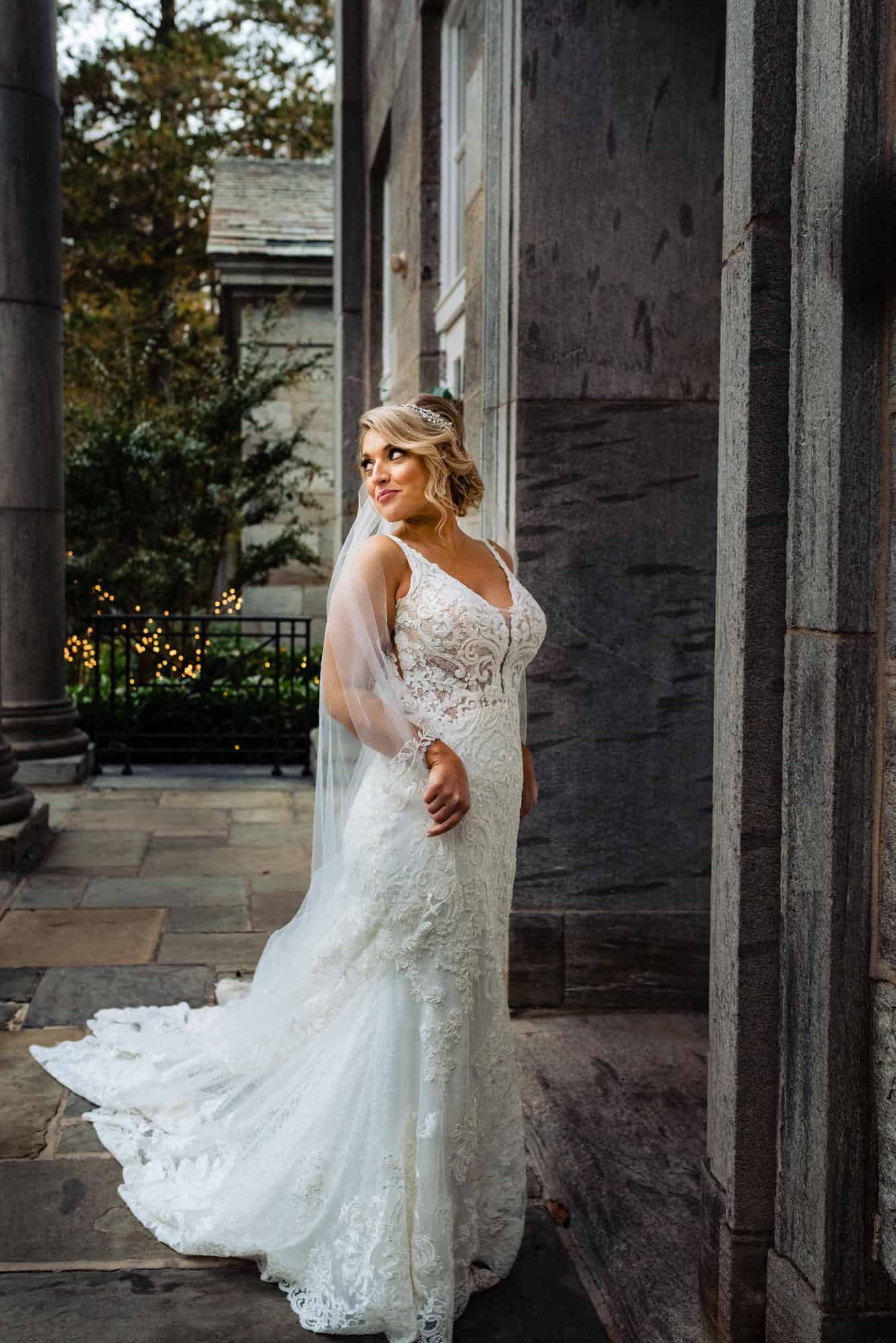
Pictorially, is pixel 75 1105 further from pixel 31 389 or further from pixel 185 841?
pixel 31 389

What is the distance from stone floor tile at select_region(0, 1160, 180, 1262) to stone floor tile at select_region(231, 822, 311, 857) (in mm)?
4118

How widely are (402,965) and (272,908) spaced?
364 cm

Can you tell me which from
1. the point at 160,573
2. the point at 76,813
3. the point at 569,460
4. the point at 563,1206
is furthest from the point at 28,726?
the point at 563,1206

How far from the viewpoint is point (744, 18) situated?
2703 millimetres

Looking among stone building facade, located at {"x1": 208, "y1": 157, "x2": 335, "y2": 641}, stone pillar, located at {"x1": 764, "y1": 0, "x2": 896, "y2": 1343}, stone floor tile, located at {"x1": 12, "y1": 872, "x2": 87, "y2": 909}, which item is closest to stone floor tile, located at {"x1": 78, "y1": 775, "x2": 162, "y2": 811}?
stone floor tile, located at {"x1": 12, "y1": 872, "x2": 87, "y2": 909}

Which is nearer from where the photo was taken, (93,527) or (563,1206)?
(563,1206)

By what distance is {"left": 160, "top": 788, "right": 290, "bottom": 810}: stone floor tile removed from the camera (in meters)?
9.73

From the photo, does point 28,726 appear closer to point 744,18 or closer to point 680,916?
point 680,916

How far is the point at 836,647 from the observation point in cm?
246

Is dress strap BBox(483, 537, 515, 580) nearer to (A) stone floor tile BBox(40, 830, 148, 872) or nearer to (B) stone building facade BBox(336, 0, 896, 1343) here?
(B) stone building facade BBox(336, 0, 896, 1343)

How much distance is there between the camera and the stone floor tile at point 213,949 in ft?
19.2

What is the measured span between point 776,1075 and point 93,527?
12.9 metres

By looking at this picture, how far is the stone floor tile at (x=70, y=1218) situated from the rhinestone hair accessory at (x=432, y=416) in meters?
2.22

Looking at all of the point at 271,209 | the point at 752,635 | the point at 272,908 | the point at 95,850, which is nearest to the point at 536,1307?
the point at 752,635
